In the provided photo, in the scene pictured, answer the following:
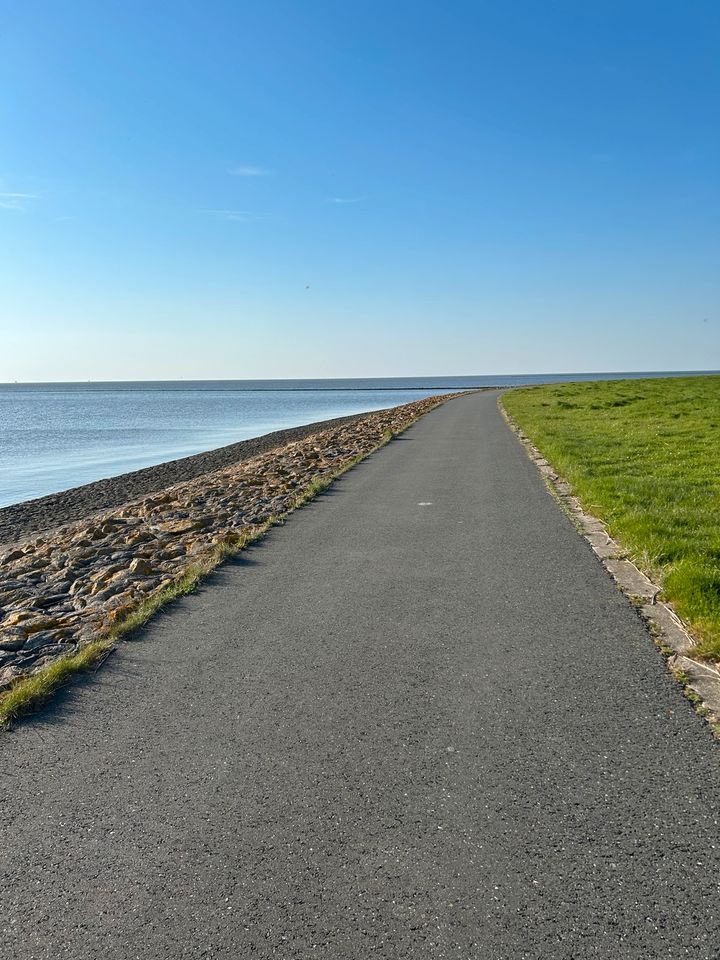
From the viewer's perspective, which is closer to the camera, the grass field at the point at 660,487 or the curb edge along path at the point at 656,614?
the curb edge along path at the point at 656,614

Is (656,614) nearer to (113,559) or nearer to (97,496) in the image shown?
(113,559)

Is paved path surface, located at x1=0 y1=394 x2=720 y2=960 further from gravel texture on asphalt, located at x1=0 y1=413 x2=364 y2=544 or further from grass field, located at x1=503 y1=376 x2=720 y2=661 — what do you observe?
gravel texture on asphalt, located at x1=0 y1=413 x2=364 y2=544

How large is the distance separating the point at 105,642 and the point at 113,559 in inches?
173

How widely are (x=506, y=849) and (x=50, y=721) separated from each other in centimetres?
290

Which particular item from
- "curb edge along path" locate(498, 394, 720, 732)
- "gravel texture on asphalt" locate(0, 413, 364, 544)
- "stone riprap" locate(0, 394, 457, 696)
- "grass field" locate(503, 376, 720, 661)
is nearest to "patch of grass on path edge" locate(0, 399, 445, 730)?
"stone riprap" locate(0, 394, 457, 696)

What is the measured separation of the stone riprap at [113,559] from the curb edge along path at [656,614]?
4.48 metres

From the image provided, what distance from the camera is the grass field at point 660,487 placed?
6.38m

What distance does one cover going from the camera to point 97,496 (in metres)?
20.3

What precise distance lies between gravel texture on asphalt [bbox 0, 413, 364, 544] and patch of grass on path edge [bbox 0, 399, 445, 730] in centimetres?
817

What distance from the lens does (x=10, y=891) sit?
117 inches

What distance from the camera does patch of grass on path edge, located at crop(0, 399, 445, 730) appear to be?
15.4ft

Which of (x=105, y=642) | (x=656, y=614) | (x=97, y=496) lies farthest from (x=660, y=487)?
(x=97, y=496)

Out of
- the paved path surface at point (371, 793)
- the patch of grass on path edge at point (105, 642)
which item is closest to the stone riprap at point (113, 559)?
the patch of grass on path edge at point (105, 642)

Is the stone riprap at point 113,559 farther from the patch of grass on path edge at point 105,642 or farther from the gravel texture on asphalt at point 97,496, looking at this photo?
the gravel texture on asphalt at point 97,496
